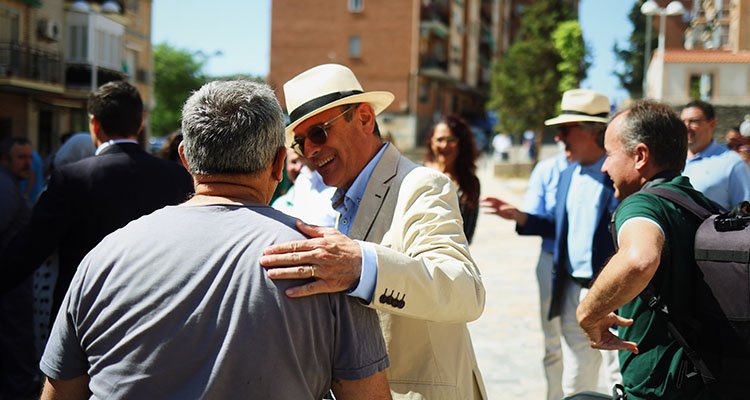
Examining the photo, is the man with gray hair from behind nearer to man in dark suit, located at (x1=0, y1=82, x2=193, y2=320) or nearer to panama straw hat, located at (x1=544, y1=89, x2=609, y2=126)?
man in dark suit, located at (x1=0, y1=82, x2=193, y2=320)

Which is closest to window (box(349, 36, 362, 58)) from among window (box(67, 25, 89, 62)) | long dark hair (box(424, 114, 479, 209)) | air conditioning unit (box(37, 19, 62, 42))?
window (box(67, 25, 89, 62))

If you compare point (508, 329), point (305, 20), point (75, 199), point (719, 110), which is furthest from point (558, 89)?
point (75, 199)

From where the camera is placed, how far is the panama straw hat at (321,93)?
2.80 m

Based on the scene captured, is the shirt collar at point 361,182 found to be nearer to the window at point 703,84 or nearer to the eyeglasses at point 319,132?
the eyeglasses at point 319,132

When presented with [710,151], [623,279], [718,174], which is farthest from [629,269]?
[710,151]

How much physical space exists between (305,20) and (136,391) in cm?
5509

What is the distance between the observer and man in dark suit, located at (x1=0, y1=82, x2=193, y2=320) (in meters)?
3.79

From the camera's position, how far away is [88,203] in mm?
3832

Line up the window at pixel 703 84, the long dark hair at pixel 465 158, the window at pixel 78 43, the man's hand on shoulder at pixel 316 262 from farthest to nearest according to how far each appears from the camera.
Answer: the window at pixel 703 84 < the window at pixel 78 43 < the long dark hair at pixel 465 158 < the man's hand on shoulder at pixel 316 262

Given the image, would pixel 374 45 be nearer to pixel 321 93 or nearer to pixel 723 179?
pixel 723 179

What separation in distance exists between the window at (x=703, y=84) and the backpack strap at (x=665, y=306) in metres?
36.9

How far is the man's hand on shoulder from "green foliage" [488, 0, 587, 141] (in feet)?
156

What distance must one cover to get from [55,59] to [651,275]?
3546cm

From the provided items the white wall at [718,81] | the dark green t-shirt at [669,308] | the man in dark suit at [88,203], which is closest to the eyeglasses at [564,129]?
the dark green t-shirt at [669,308]
